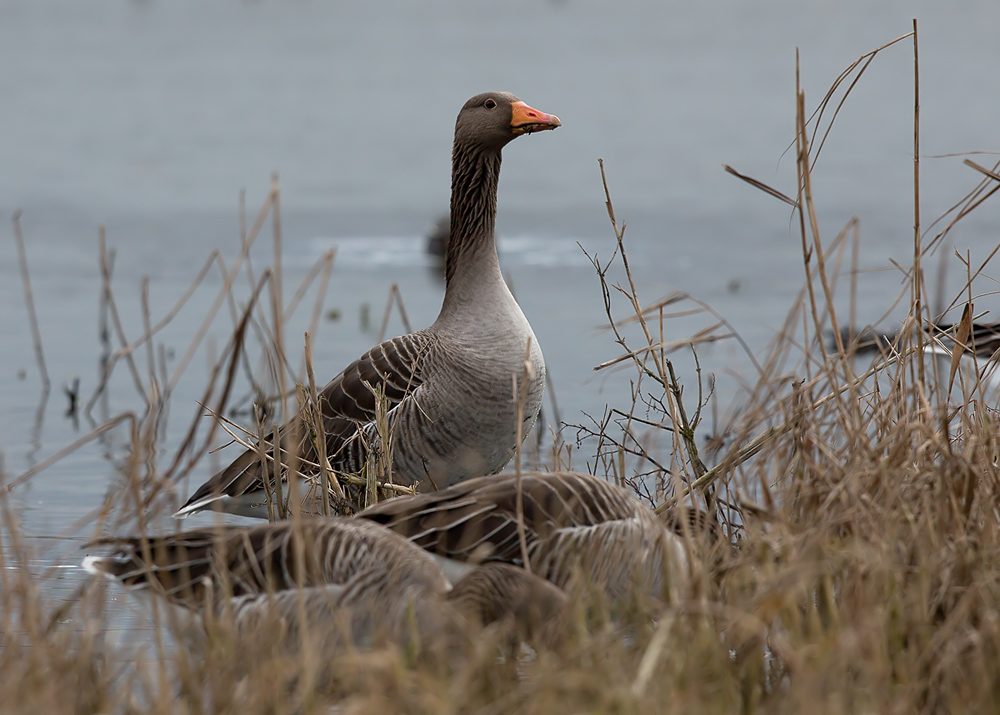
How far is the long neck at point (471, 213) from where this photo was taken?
641cm

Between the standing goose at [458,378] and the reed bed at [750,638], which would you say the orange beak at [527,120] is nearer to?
the standing goose at [458,378]

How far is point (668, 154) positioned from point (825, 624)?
64.1 ft

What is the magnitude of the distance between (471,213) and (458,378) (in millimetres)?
970

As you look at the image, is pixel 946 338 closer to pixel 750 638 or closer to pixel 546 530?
pixel 546 530

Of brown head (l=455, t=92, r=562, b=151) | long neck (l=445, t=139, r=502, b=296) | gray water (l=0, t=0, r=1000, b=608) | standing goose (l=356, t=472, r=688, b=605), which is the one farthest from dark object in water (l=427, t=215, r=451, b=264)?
standing goose (l=356, t=472, r=688, b=605)

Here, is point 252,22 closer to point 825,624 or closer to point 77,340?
point 77,340

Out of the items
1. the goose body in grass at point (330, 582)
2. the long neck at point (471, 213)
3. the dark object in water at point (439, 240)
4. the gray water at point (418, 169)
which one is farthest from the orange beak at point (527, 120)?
the dark object in water at point (439, 240)

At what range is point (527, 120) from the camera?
6230mm

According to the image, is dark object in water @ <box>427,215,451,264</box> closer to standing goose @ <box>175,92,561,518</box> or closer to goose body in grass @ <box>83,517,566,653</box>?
standing goose @ <box>175,92,561,518</box>

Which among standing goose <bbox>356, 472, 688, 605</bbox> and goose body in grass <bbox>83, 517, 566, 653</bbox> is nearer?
goose body in grass <bbox>83, 517, 566, 653</bbox>

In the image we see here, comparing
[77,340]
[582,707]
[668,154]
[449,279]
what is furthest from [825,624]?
[668,154]

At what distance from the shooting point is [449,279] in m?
6.53

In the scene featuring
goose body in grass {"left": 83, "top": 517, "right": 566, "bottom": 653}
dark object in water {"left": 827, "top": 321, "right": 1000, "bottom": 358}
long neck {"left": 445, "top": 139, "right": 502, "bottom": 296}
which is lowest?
goose body in grass {"left": 83, "top": 517, "right": 566, "bottom": 653}

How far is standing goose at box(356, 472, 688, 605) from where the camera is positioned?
421 cm
